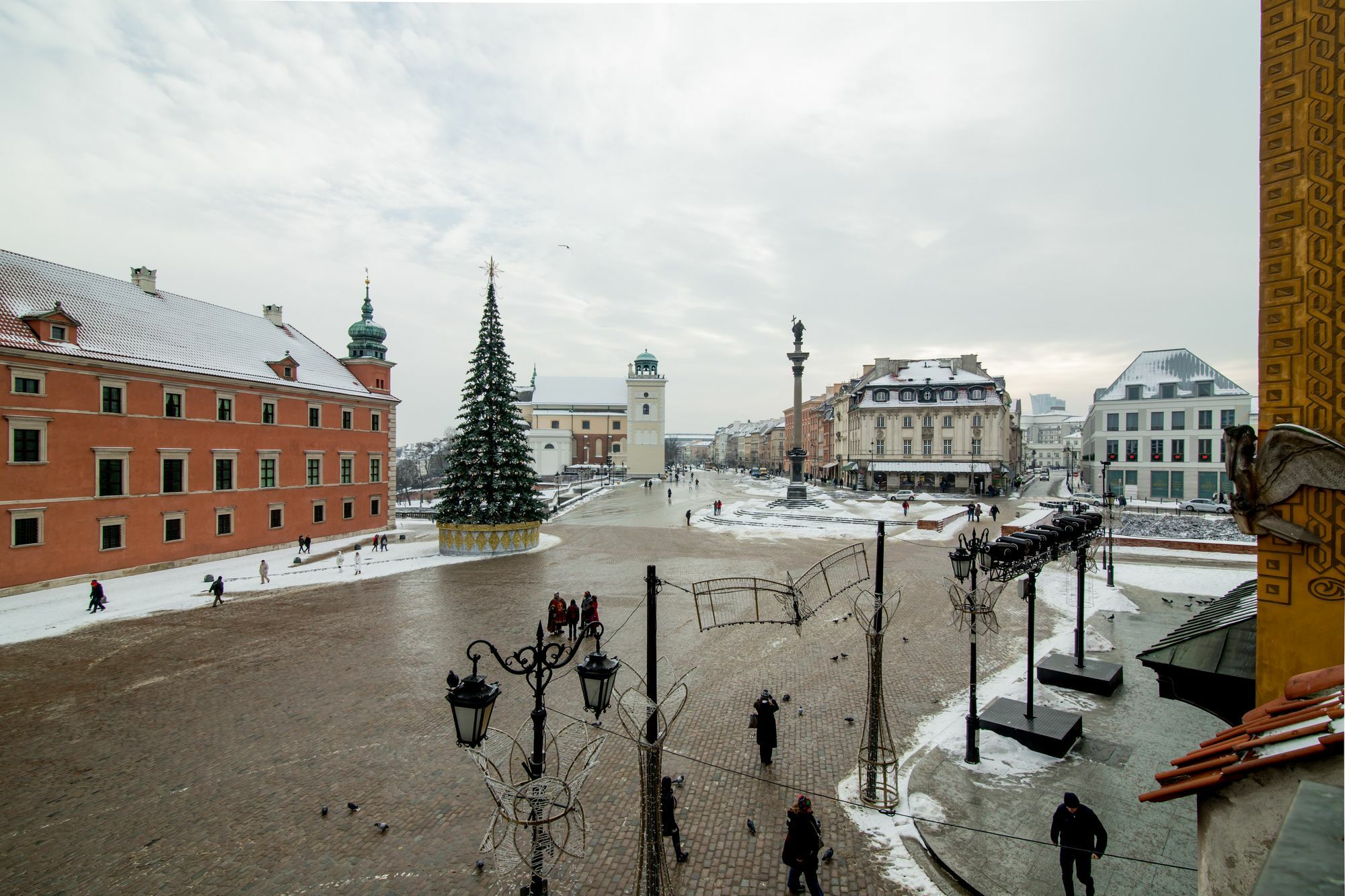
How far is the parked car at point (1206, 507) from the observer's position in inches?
1580

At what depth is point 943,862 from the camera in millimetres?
6840

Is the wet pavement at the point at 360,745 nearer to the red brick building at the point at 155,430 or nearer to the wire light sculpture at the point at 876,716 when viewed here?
the wire light sculpture at the point at 876,716

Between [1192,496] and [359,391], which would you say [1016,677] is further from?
[1192,496]

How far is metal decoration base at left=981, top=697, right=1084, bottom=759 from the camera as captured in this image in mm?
9211

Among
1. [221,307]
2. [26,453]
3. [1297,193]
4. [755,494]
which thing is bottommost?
[755,494]

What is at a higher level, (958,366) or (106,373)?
(958,366)

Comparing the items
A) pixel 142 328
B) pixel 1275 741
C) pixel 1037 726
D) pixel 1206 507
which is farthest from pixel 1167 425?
pixel 142 328

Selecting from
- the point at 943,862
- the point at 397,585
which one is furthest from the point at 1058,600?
the point at 397,585

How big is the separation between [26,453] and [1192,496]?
70786mm

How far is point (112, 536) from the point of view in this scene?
23.1m

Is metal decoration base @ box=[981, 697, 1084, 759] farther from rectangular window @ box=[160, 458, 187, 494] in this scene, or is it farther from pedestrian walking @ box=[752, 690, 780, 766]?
rectangular window @ box=[160, 458, 187, 494]

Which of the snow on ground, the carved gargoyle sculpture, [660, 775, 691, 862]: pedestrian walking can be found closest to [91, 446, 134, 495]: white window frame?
the snow on ground

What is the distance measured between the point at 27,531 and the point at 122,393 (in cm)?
586

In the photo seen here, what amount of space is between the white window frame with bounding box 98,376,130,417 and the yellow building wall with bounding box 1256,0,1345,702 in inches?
1273
